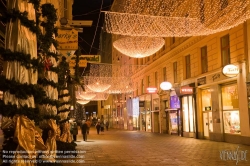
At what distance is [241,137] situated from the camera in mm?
18469

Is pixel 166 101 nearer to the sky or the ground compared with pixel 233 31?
nearer to the ground

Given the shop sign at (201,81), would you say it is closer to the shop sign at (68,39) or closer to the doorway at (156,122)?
the shop sign at (68,39)

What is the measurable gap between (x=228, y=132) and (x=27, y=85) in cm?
1698

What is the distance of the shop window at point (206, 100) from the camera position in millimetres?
23075

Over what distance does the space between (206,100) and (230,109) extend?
3.84m

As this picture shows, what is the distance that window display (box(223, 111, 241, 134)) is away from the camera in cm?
1933

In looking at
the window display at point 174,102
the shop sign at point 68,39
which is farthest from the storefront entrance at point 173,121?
the shop sign at point 68,39

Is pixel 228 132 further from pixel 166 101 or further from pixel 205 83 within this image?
pixel 166 101

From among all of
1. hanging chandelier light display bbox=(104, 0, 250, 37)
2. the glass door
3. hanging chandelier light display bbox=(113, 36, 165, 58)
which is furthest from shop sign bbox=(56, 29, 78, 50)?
the glass door

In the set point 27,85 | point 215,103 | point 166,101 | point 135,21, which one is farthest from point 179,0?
point 166,101

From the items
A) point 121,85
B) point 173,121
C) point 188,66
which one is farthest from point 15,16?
point 121,85

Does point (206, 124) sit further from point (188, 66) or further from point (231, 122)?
point (188, 66)

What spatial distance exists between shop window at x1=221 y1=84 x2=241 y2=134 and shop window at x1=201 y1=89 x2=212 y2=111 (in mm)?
2113

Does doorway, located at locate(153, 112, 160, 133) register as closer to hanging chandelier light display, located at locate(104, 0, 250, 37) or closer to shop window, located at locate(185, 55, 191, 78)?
shop window, located at locate(185, 55, 191, 78)
